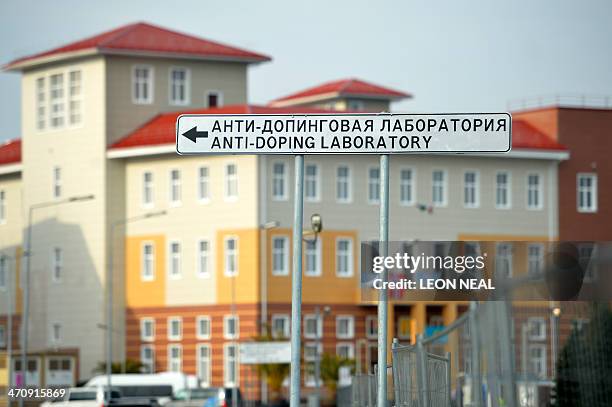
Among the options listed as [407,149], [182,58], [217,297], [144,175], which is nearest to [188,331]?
[217,297]

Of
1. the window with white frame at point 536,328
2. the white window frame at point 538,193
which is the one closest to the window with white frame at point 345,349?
the white window frame at point 538,193

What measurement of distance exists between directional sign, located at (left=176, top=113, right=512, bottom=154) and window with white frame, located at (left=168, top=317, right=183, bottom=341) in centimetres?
7488

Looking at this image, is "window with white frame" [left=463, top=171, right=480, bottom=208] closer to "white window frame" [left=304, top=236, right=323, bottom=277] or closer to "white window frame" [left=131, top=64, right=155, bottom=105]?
"white window frame" [left=304, top=236, right=323, bottom=277]

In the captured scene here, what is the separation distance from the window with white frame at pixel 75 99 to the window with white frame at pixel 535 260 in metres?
79.3

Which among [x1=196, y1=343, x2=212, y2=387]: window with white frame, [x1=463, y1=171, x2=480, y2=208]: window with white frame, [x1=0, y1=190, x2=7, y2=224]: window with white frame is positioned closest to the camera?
[x1=196, y1=343, x2=212, y2=387]: window with white frame

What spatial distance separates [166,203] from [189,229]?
209cm

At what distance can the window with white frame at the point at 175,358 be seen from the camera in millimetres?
89125

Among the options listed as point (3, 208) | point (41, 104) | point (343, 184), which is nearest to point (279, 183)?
A: point (343, 184)

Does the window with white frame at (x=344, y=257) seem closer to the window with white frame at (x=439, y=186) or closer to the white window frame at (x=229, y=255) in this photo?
the white window frame at (x=229, y=255)

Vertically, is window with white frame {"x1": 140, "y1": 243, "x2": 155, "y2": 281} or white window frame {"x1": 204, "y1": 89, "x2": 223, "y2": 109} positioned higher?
white window frame {"x1": 204, "y1": 89, "x2": 223, "y2": 109}

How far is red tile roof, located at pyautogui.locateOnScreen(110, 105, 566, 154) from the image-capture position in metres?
90.2

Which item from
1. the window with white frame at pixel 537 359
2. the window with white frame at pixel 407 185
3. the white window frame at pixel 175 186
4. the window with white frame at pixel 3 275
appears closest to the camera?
the window with white frame at pixel 537 359

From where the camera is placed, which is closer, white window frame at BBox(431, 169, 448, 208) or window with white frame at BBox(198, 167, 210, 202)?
window with white frame at BBox(198, 167, 210, 202)

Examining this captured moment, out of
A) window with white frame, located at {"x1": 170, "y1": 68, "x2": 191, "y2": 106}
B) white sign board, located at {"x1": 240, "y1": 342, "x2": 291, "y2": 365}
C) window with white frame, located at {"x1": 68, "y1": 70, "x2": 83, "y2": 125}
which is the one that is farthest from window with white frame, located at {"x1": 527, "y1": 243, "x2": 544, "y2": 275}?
window with white frame, located at {"x1": 170, "y1": 68, "x2": 191, "y2": 106}
